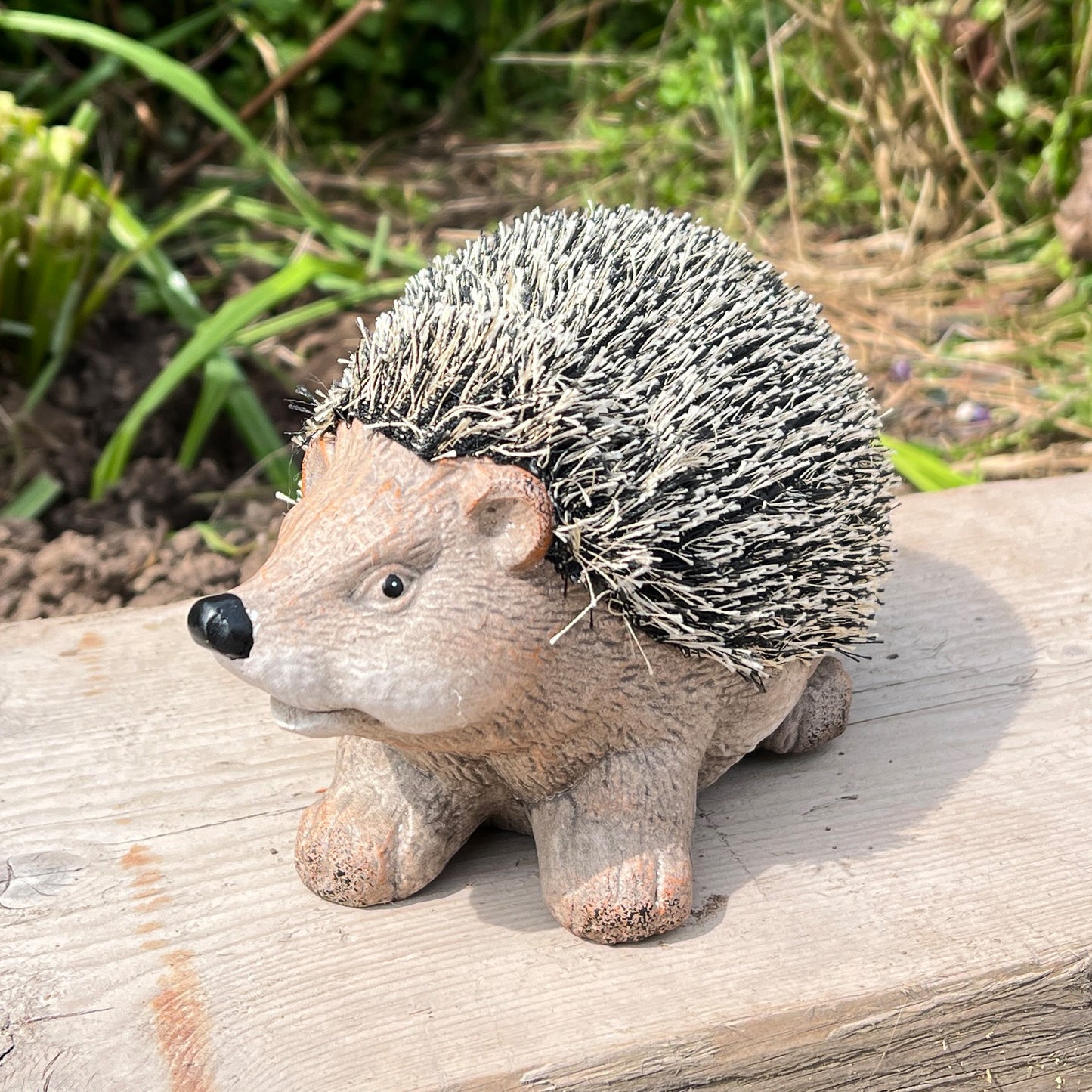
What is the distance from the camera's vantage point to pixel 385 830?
1.77 meters

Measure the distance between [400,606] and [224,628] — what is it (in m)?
0.20

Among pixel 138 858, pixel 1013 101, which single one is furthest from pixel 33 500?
pixel 1013 101

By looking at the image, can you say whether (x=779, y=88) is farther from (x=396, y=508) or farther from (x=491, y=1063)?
(x=491, y=1063)

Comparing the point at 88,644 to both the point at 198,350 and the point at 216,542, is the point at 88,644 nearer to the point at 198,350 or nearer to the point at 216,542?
the point at 216,542

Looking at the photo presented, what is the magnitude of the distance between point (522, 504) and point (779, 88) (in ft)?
9.38

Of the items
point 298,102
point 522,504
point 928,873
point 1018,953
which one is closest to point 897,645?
point 928,873

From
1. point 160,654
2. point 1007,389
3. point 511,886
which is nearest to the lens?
point 511,886

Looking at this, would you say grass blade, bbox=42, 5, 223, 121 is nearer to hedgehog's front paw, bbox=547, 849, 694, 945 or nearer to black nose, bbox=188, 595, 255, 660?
black nose, bbox=188, 595, 255, 660

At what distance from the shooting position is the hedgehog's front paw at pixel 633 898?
1.69 m

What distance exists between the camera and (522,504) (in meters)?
1.48

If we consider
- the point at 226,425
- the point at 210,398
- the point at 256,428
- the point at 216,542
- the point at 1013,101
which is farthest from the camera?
the point at 1013,101

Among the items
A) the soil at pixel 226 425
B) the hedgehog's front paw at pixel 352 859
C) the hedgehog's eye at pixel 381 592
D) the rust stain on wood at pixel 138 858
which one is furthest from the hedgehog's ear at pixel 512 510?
the soil at pixel 226 425

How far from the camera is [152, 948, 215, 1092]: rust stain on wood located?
1.55 metres

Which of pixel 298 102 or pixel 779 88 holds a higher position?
pixel 779 88
